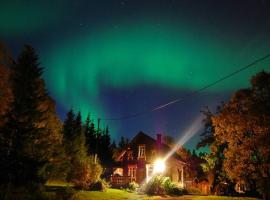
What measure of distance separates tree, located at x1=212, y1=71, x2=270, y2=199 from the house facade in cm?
1726

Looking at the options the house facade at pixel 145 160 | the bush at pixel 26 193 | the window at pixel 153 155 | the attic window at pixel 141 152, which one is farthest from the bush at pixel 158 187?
the bush at pixel 26 193

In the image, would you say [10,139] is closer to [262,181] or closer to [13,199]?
[13,199]

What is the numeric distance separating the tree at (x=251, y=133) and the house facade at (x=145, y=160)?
56.6ft

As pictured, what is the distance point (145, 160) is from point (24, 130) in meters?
22.8

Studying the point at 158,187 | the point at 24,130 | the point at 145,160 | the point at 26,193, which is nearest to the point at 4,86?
the point at 24,130

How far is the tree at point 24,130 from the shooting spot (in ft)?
75.5

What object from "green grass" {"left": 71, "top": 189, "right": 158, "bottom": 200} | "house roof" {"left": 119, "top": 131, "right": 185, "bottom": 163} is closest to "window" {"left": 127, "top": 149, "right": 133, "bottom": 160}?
"house roof" {"left": 119, "top": 131, "right": 185, "bottom": 163}

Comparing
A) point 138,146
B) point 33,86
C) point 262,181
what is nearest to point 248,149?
point 262,181

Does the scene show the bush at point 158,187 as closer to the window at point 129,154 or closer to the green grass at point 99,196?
the green grass at point 99,196

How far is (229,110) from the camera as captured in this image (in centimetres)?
2747

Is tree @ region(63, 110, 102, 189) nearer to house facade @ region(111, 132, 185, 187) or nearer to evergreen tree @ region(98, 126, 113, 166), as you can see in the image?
house facade @ region(111, 132, 185, 187)

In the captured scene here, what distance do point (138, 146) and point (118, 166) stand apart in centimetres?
446

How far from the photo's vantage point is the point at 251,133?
25.7 metres

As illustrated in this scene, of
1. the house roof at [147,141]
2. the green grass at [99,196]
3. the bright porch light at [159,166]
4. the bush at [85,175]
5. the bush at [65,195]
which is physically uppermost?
the house roof at [147,141]
